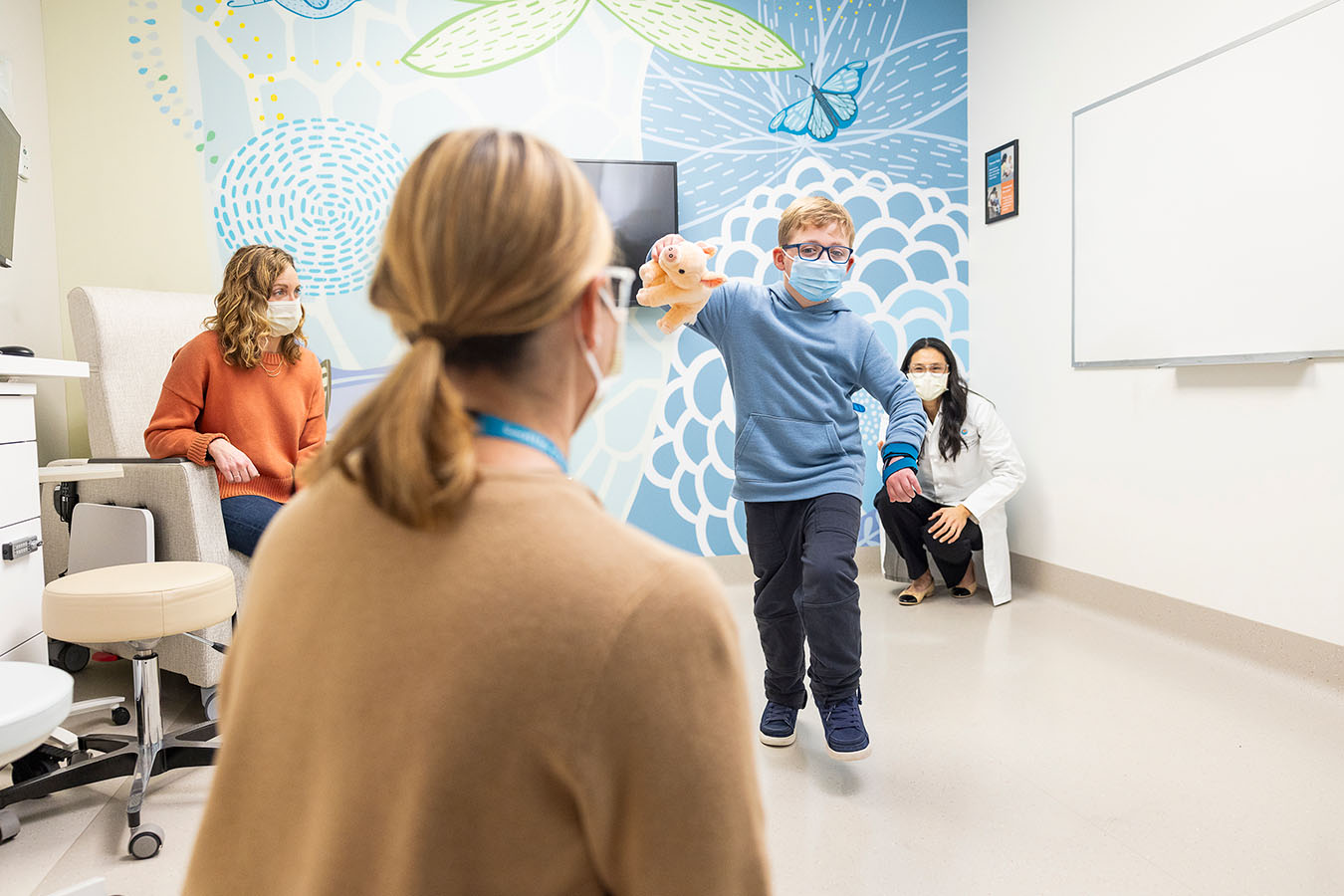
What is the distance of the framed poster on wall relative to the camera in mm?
3934

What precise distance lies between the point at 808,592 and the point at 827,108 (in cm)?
279

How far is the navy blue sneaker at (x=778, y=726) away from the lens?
7.42ft

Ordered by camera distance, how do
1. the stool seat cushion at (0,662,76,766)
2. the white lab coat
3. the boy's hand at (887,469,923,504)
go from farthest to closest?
the white lab coat → the boy's hand at (887,469,923,504) → the stool seat cushion at (0,662,76,766)

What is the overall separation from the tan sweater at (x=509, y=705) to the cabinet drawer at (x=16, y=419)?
5.70 feet

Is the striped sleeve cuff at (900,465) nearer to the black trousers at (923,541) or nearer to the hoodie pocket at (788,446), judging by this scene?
the hoodie pocket at (788,446)

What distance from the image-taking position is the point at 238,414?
263cm

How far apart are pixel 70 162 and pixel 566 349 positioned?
3726 millimetres

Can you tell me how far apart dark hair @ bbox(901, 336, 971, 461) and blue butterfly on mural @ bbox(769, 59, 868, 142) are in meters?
1.10

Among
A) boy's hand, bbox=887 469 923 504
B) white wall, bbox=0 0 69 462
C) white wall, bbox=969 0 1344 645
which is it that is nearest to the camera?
boy's hand, bbox=887 469 923 504

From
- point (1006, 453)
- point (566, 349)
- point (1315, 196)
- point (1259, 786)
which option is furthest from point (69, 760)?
point (1315, 196)

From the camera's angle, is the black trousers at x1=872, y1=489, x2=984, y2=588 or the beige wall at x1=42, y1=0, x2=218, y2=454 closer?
the beige wall at x1=42, y1=0, x2=218, y2=454

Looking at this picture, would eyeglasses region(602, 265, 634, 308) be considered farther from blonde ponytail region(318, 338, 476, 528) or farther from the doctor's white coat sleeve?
the doctor's white coat sleeve

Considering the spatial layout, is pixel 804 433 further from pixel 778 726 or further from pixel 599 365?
pixel 599 365

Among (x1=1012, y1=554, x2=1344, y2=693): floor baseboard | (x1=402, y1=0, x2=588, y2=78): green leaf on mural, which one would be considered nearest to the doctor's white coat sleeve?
(x1=1012, y1=554, x2=1344, y2=693): floor baseboard
